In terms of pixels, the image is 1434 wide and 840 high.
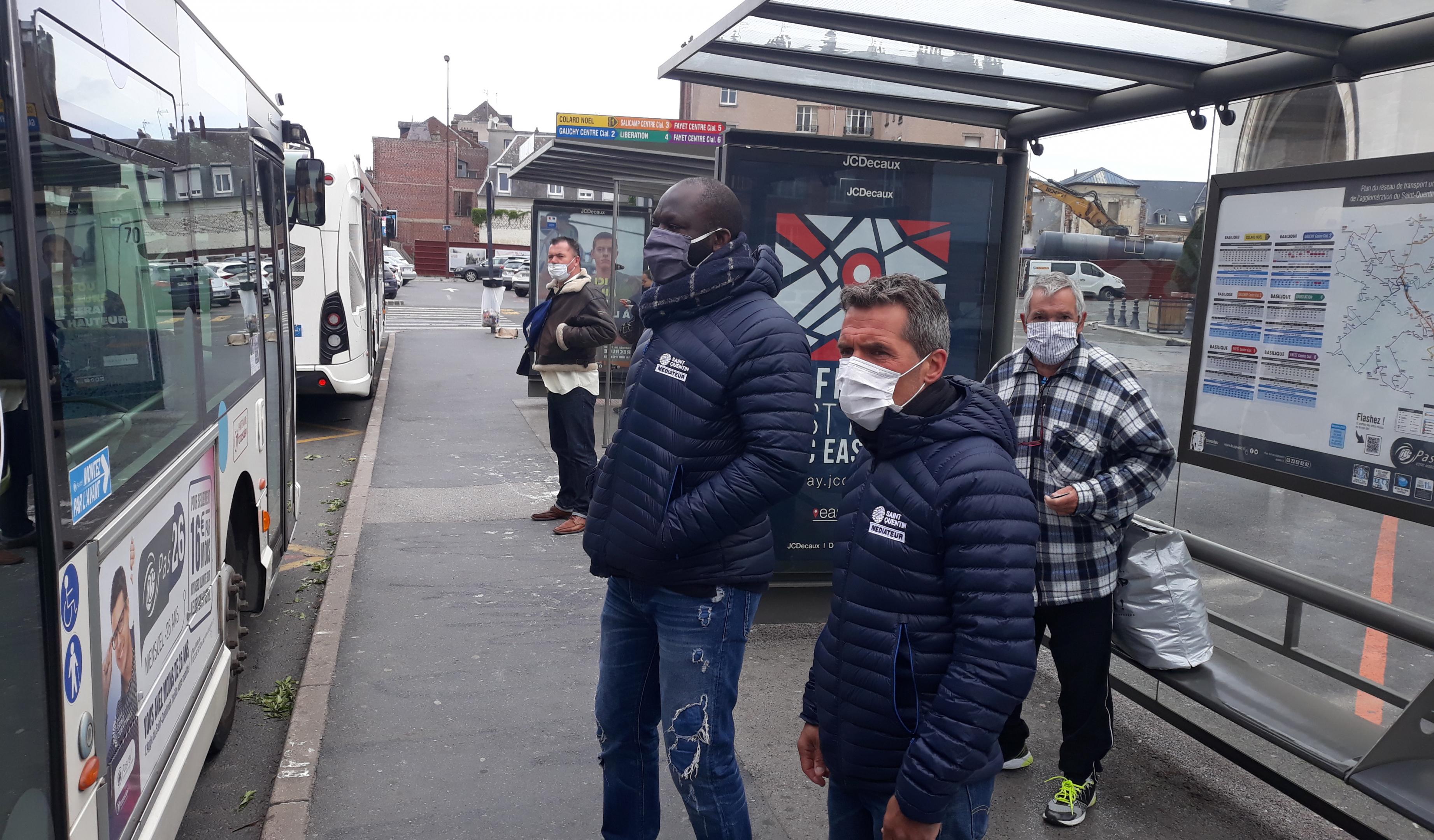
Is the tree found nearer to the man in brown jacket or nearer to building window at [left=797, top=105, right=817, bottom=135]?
the man in brown jacket

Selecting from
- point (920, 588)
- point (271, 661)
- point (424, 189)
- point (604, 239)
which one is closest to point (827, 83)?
point (920, 588)

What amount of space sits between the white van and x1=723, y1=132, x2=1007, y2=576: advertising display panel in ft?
1.53

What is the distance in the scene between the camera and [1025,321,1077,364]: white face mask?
12.0 ft

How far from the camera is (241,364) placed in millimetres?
4895

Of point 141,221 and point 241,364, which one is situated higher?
point 141,221

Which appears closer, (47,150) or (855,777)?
(47,150)

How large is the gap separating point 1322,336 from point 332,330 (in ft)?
36.0

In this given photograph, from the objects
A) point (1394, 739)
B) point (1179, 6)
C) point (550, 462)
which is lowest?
point (550, 462)

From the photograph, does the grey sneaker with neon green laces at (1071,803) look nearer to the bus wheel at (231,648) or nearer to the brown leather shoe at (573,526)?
the bus wheel at (231,648)

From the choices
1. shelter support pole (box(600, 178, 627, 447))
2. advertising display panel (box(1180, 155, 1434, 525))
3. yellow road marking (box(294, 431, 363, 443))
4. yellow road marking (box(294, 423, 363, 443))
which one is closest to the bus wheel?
shelter support pole (box(600, 178, 627, 447))

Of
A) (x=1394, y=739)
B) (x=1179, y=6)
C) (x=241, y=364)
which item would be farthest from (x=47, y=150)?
(x=1394, y=739)

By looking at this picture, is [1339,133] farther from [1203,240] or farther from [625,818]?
[625,818]

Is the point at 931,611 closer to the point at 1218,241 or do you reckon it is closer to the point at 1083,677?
the point at 1083,677

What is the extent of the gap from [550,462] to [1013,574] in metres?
8.83
